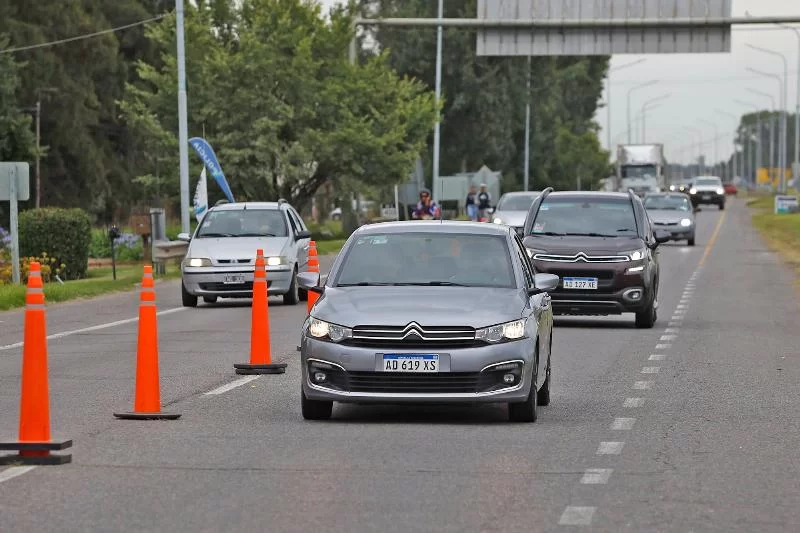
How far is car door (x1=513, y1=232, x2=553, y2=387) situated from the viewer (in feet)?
44.1

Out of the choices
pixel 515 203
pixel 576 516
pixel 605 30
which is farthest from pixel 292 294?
pixel 605 30

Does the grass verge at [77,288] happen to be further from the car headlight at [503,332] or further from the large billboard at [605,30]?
the car headlight at [503,332]

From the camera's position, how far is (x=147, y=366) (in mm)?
12867

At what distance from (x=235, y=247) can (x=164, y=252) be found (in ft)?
32.6

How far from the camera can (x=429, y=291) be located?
1327 centimetres

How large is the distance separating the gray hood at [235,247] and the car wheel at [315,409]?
15495 millimetres

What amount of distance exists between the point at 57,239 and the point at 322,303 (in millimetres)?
26035

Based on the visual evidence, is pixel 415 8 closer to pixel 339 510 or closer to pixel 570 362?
pixel 570 362

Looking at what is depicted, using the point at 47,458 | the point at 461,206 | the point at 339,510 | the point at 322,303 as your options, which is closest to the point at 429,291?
the point at 322,303

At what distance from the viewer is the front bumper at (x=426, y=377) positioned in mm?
12547

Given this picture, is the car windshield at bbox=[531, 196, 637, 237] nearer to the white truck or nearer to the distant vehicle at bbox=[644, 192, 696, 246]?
the distant vehicle at bbox=[644, 192, 696, 246]

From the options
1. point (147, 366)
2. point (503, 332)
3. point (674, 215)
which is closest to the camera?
point (503, 332)

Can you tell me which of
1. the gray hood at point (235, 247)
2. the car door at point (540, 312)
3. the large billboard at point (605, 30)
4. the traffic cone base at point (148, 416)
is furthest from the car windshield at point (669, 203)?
the traffic cone base at point (148, 416)

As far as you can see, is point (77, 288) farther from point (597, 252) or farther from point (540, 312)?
point (540, 312)
